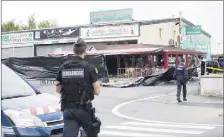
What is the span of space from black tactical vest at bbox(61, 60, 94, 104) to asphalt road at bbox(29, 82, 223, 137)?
3.94m

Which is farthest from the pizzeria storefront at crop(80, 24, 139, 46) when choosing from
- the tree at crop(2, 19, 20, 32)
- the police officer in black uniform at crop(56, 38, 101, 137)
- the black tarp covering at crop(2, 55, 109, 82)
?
the police officer in black uniform at crop(56, 38, 101, 137)

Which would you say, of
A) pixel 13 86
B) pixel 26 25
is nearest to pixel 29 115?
pixel 13 86

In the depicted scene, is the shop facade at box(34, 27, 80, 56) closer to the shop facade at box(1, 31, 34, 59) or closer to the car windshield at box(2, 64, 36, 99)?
the shop facade at box(1, 31, 34, 59)

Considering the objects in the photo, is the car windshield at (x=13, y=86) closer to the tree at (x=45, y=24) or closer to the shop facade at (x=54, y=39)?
the shop facade at (x=54, y=39)

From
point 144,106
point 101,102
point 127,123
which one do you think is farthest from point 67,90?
point 101,102

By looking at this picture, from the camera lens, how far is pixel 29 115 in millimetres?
5375

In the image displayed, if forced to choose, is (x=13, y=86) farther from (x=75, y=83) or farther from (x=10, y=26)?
(x=10, y=26)

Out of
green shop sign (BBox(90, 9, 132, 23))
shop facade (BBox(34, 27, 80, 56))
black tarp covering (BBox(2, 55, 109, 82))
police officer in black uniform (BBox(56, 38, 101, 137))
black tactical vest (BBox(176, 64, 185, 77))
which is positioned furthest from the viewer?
green shop sign (BBox(90, 9, 132, 23))

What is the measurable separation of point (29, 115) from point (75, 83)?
80 cm

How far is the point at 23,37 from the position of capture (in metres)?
45.7

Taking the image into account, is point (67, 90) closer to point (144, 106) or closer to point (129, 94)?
point (144, 106)

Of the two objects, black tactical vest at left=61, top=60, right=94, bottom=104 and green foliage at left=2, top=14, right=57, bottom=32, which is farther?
green foliage at left=2, top=14, right=57, bottom=32

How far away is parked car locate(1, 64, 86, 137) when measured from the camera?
526 centimetres

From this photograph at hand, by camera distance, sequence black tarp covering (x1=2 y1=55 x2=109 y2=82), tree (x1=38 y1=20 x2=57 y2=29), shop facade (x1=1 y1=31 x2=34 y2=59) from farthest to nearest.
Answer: tree (x1=38 y1=20 x2=57 y2=29) < shop facade (x1=1 y1=31 x2=34 y2=59) < black tarp covering (x1=2 y1=55 x2=109 y2=82)
